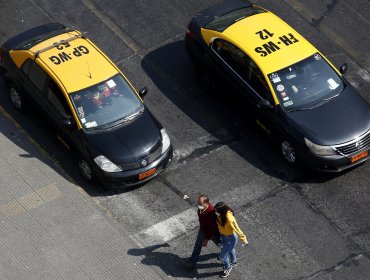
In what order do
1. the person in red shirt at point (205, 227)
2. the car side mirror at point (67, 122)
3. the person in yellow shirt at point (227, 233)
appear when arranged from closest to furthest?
the person in yellow shirt at point (227, 233)
the person in red shirt at point (205, 227)
the car side mirror at point (67, 122)

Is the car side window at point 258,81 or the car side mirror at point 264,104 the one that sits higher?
the car side window at point 258,81

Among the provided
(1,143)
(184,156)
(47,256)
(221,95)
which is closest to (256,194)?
(184,156)

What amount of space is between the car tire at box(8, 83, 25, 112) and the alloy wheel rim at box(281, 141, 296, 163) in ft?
17.2

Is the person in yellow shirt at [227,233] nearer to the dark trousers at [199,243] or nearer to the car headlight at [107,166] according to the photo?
the dark trousers at [199,243]

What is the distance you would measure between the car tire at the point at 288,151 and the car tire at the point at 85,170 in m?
3.64

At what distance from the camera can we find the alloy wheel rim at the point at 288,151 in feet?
53.1

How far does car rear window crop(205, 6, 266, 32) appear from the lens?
1756 centimetres

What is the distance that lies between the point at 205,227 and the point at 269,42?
475cm

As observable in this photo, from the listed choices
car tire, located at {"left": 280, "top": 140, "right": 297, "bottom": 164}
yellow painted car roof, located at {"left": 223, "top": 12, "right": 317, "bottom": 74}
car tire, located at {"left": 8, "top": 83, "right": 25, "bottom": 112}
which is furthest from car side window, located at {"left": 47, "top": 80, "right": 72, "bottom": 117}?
car tire, located at {"left": 280, "top": 140, "right": 297, "bottom": 164}

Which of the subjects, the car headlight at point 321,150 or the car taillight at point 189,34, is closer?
the car headlight at point 321,150

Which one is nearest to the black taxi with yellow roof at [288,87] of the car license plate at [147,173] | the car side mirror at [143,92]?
the car side mirror at [143,92]

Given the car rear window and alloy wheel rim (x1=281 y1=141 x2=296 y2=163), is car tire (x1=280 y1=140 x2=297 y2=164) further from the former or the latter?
the car rear window

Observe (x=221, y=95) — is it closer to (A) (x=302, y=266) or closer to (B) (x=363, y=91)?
(B) (x=363, y=91)

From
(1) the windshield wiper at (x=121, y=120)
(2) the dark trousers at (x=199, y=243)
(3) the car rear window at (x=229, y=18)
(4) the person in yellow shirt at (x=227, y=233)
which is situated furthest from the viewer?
(3) the car rear window at (x=229, y=18)
